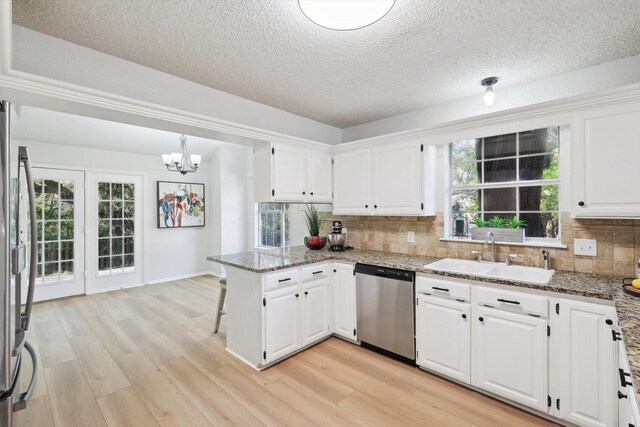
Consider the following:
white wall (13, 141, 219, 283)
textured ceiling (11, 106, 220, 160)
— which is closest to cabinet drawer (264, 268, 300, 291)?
textured ceiling (11, 106, 220, 160)

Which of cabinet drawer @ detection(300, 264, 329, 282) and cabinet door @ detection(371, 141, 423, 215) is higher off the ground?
cabinet door @ detection(371, 141, 423, 215)

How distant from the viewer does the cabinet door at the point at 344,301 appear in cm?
301

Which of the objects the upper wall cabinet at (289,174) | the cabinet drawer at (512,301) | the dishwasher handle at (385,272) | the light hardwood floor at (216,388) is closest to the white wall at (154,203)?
the light hardwood floor at (216,388)

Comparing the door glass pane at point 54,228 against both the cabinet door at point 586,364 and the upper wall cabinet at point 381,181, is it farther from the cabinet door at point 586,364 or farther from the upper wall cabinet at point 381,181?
the cabinet door at point 586,364

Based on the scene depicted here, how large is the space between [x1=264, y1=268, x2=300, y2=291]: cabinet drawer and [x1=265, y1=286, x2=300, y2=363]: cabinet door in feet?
0.15

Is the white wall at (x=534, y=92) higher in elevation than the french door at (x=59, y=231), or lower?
higher

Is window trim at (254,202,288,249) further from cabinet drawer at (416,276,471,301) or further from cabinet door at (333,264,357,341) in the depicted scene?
cabinet drawer at (416,276,471,301)

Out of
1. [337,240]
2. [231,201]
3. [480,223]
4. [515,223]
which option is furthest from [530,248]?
[231,201]

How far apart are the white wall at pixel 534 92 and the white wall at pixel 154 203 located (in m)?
4.45

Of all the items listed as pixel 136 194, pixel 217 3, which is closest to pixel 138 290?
pixel 136 194

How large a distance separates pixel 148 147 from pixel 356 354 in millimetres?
4845

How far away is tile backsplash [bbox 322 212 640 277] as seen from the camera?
2.13 meters

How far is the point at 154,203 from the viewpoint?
5723mm

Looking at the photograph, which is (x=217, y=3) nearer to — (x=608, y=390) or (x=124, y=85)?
(x=124, y=85)
